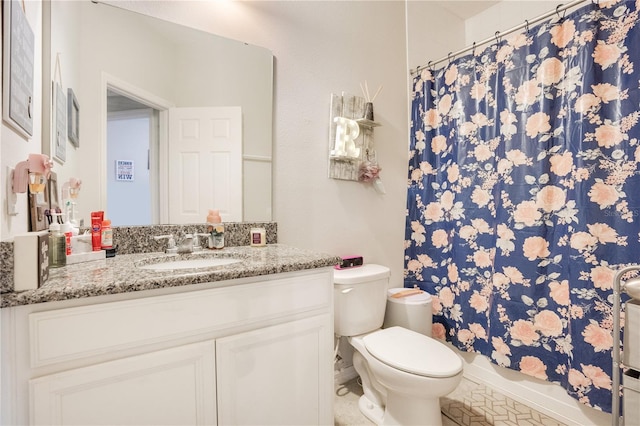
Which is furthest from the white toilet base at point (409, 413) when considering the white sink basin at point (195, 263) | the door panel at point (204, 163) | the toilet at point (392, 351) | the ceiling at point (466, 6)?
the ceiling at point (466, 6)

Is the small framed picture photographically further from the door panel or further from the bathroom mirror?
the door panel

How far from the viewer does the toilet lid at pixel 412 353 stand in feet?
4.20

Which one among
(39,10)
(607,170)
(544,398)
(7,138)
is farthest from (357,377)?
(39,10)

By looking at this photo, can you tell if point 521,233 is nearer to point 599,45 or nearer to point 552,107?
point 552,107

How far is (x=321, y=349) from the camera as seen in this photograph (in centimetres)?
118

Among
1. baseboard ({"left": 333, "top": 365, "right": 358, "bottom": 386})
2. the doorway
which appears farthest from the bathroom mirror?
baseboard ({"left": 333, "top": 365, "right": 358, "bottom": 386})

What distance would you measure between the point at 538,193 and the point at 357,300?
3.53 ft

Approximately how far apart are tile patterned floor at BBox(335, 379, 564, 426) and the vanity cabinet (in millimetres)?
553

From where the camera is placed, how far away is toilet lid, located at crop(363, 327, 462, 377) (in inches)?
50.4

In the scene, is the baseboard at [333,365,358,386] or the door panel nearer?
the door panel

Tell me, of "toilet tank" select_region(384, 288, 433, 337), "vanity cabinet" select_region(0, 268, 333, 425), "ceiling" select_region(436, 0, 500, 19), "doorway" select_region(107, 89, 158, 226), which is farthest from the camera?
"ceiling" select_region(436, 0, 500, 19)

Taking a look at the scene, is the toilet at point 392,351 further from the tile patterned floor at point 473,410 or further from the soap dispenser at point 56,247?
the soap dispenser at point 56,247

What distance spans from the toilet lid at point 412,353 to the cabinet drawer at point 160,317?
0.49 metres

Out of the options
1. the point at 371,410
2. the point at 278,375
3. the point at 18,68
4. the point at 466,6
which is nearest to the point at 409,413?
the point at 371,410
